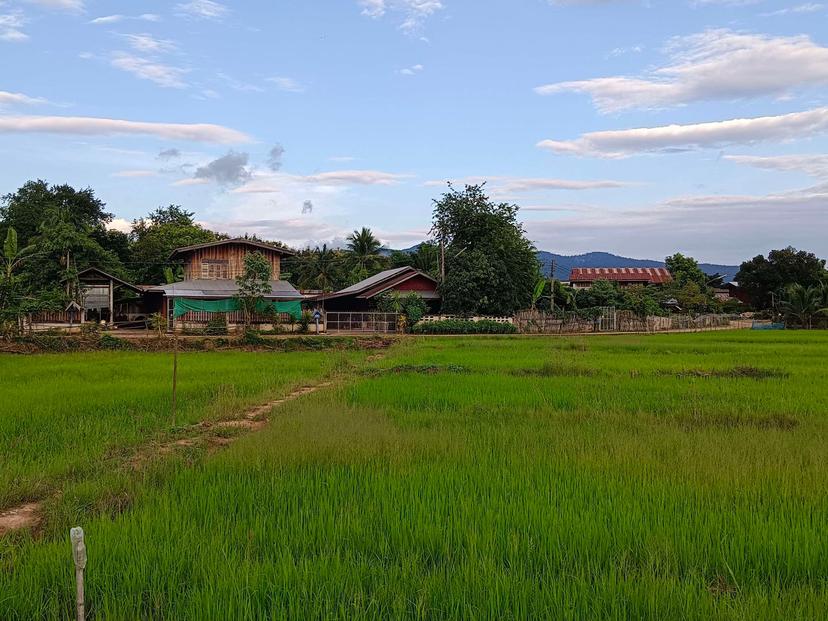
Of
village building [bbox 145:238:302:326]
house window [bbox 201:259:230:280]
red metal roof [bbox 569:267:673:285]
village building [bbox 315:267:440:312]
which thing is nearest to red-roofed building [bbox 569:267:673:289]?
red metal roof [bbox 569:267:673:285]

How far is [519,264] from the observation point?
39.6 metres

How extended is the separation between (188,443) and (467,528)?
469 cm

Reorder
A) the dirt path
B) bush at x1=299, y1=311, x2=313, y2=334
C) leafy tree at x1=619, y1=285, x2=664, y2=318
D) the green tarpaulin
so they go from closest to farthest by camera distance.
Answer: the dirt path → the green tarpaulin → bush at x1=299, y1=311, x2=313, y2=334 → leafy tree at x1=619, y1=285, x2=664, y2=318

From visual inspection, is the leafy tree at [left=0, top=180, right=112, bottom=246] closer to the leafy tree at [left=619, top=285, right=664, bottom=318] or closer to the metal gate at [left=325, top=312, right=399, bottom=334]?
the metal gate at [left=325, top=312, right=399, bottom=334]

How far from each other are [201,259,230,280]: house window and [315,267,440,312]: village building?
21.9 ft

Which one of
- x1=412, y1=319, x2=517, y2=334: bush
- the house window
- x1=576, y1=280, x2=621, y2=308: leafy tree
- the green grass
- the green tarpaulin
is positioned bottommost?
the green grass

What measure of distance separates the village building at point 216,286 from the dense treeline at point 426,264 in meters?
2.43

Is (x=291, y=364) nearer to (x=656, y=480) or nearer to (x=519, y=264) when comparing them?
(x=656, y=480)

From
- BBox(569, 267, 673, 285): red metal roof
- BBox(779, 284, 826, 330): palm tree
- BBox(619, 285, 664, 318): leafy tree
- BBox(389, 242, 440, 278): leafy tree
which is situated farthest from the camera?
BBox(569, 267, 673, 285): red metal roof

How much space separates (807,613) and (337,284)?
173 ft

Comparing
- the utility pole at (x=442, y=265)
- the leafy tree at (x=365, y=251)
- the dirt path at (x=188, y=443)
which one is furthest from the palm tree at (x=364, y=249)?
the dirt path at (x=188, y=443)

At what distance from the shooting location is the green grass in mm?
3285

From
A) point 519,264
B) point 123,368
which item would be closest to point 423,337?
point 519,264

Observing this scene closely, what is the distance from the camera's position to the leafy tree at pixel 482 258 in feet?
120
